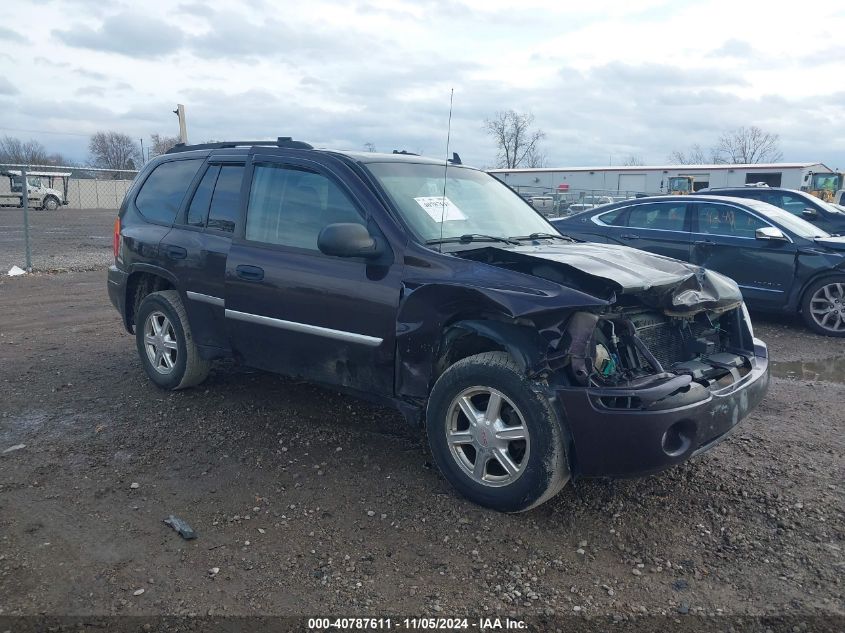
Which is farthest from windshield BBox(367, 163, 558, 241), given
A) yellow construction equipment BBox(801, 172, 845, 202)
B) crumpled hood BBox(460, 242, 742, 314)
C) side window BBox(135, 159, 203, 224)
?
yellow construction equipment BBox(801, 172, 845, 202)

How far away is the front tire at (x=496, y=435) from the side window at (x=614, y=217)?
663 cm

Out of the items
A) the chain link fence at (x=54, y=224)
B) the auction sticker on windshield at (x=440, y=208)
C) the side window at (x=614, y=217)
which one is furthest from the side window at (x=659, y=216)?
the chain link fence at (x=54, y=224)

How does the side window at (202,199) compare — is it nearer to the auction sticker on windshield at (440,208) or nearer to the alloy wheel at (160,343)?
the alloy wheel at (160,343)

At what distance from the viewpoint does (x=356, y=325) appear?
3.97m

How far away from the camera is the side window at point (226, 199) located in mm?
4758

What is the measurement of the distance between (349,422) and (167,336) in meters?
1.67

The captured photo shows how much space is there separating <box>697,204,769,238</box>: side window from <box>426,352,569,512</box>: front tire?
6286 millimetres

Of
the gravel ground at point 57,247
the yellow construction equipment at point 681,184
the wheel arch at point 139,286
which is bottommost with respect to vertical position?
the gravel ground at point 57,247

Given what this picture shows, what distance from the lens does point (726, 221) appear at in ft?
28.4

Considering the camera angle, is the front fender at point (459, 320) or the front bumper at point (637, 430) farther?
the front fender at point (459, 320)

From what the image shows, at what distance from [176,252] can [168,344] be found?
757 millimetres

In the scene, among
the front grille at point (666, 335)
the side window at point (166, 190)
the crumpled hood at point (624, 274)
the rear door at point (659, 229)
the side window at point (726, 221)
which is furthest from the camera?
the rear door at point (659, 229)

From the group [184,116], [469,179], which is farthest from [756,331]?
[184,116]

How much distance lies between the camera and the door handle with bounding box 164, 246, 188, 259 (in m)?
4.97
